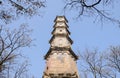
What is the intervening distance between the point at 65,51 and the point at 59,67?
7.01ft

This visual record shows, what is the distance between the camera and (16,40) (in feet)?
70.8

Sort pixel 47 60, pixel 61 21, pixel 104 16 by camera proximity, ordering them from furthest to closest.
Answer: pixel 61 21 < pixel 47 60 < pixel 104 16

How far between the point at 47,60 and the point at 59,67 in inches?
75.5

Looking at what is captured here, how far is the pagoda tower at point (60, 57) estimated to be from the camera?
3658 centimetres

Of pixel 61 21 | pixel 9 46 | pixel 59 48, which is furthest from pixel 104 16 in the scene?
pixel 61 21

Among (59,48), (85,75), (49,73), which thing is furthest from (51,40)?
(85,75)

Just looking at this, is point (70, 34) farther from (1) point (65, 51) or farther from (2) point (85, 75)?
(2) point (85, 75)

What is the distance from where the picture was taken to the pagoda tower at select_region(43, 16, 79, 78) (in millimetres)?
36578

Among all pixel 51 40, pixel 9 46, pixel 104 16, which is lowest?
pixel 51 40

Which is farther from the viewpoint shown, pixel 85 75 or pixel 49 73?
pixel 49 73

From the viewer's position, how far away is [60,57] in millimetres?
38312

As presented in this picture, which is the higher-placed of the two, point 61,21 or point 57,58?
point 61,21

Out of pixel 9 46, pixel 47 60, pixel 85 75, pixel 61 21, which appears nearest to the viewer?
pixel 9 46

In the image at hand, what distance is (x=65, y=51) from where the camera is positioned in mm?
38531
